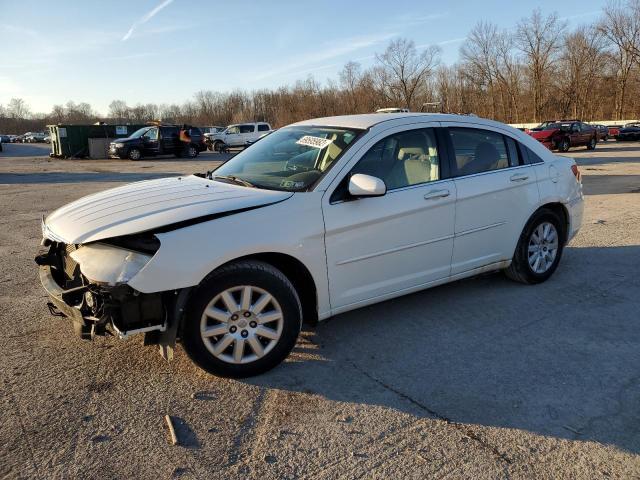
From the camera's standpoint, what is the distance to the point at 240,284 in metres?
3.21

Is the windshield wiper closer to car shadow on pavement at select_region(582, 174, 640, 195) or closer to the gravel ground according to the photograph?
the gravel ground

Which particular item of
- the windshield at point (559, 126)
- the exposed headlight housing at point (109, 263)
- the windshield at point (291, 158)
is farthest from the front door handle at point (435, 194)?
the windshield at point (559, 126)

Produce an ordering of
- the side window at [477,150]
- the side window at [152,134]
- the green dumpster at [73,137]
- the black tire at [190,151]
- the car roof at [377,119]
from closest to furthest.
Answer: the car roof at [377,119] < the side window at [477,150] < the side window at [152,134] < the black tire at [190,151] < the green dumpster at [73,137]

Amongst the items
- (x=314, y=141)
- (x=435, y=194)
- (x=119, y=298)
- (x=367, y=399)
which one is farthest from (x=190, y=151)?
(x=367, y=399)

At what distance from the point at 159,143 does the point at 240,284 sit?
27.8 metres

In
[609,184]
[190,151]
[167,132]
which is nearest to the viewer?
[609,184]

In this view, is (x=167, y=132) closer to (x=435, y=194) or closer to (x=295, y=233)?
(x=435, y=194)

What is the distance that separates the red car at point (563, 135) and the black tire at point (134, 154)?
68.5 feet

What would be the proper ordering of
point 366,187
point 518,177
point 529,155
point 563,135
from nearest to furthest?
point 366,187, point 518,177, point 529,155, point 563,135

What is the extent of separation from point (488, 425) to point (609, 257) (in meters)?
4.12

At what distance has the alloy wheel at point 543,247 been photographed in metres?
5.04

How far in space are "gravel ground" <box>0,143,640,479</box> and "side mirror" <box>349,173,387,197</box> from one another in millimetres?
1144

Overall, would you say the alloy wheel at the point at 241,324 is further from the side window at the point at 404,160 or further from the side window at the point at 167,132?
the side window at the point at 167,132

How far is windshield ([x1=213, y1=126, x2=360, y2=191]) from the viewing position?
12.5 feet
